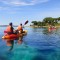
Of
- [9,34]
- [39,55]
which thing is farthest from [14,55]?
[9,34]

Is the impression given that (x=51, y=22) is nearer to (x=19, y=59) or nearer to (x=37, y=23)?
(x=37, y=23)

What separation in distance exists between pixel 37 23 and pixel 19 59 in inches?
5760

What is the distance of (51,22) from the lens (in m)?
156

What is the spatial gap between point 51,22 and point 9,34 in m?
124

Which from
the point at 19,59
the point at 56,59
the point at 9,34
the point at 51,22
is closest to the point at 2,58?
the point at 19,59

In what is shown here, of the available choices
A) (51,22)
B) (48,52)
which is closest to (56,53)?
(48,52)

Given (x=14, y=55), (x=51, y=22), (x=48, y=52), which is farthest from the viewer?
(x=51, y=22)

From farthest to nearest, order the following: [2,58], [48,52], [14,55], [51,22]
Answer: [51,22], [48,52], [14,55], [2,58]

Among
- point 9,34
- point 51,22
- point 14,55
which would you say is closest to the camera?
point 14,55

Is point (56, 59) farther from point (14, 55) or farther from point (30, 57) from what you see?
point (14, 55)

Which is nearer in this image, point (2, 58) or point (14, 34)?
point (2, 58)

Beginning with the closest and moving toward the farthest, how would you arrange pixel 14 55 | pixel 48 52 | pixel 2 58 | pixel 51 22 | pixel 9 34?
1. pixel 2 58
2. pixel 14 55
3. pixel 48 52
4. pixel 9 34
5. pixel 51 22

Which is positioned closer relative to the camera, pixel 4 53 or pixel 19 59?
pixel 19 59

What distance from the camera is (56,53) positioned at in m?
20.4
